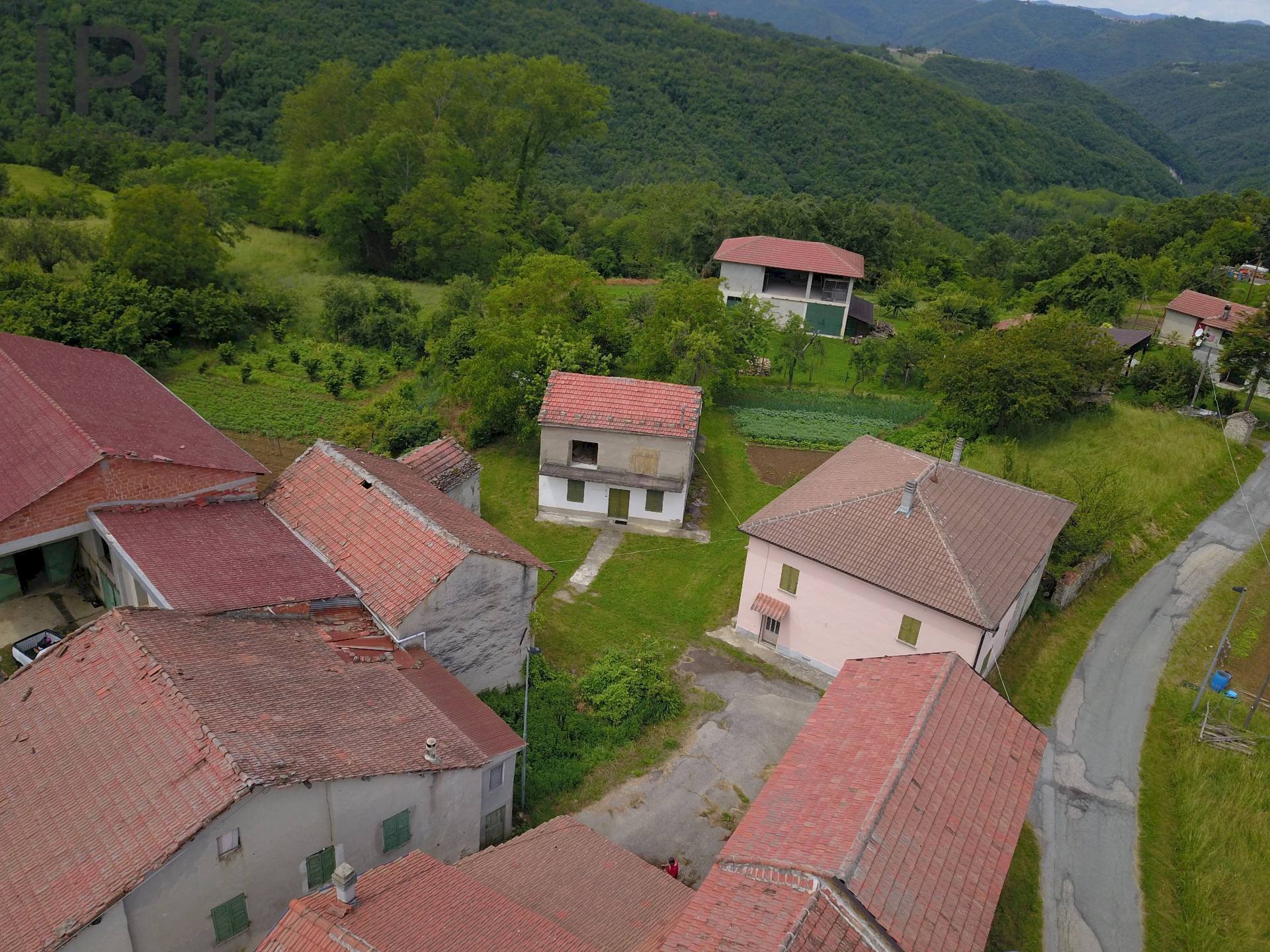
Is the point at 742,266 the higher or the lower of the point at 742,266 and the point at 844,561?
the higher

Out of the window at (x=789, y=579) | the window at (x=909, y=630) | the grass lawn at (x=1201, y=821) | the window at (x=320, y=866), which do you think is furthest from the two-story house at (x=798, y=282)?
the window at (x=320, y=866)

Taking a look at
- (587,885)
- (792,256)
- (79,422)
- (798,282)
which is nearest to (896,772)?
(587,885)

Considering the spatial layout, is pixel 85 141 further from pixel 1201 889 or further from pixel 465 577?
pixel 1201 889

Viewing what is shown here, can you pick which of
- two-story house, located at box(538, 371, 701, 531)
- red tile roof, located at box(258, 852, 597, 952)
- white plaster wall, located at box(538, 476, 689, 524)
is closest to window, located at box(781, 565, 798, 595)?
two-story house, located at box(538, 371, 701, 531)

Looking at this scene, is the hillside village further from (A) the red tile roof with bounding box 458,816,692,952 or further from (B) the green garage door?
(B) the green garage door

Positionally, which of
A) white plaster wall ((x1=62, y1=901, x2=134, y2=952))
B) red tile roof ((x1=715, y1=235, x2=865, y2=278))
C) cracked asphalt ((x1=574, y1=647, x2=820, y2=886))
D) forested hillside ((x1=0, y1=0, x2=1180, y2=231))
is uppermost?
forested hillside ((x1=0, y1=0, x2=1180, y2=231))

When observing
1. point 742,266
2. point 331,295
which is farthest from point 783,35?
point 331,295

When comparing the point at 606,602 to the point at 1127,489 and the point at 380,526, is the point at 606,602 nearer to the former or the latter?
the point at 380,526
